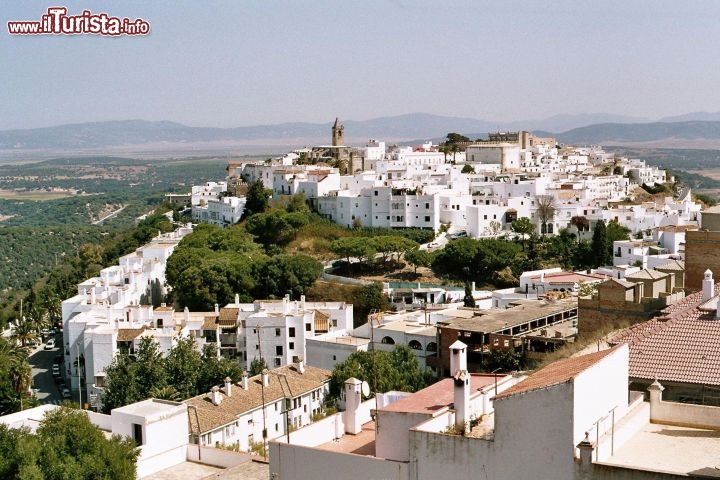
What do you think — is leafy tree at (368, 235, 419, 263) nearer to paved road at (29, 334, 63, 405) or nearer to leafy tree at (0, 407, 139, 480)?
paved road at (29, 334, 63, 405)

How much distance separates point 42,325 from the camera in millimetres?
36688

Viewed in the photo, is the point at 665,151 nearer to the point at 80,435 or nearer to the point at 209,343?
the point at 209,343

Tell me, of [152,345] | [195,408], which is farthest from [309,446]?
[152,345]

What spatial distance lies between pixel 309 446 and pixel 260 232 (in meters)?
35.8

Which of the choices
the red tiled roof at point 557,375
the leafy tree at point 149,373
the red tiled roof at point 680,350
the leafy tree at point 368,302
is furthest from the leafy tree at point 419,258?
the red tiled roof at point 557,375

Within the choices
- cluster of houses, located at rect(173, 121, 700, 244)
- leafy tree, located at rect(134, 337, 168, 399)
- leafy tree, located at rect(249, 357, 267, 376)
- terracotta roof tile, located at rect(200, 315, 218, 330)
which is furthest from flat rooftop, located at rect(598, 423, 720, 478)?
cluster of houses, located at rect(173, 121, 700, 244)

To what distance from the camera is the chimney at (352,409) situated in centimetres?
1041

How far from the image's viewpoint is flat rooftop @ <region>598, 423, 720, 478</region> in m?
7.73

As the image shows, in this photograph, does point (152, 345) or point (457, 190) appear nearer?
point (152, 345)

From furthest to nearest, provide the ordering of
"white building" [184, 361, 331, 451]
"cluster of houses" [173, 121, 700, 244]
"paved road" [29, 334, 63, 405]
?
"cluster of houses" [173, 121, 700, 244] → "paved road" [29, 334, 63, 405] → "white building" [184, 361, 331, 451]

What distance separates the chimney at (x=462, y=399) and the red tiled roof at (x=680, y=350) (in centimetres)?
276

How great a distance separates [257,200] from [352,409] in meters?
37.8

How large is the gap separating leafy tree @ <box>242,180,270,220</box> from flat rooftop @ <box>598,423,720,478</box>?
39.4m

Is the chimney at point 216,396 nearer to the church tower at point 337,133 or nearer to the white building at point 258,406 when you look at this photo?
the white building at point 258,406
